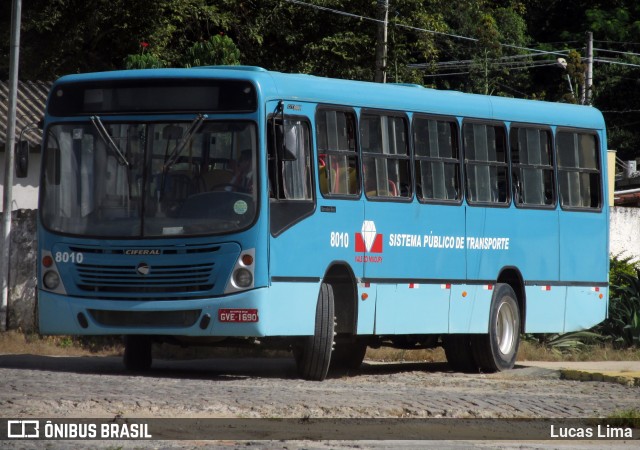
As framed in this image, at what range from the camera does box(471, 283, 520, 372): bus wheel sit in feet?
62.3

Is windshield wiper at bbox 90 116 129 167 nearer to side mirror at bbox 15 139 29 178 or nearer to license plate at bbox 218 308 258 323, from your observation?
side mirror at bbox 15 139 29 178

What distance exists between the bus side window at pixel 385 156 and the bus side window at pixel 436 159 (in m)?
0.25

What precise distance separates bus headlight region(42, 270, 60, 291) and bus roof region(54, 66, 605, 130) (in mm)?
2031

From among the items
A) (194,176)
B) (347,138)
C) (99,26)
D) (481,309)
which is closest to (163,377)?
(194,176)

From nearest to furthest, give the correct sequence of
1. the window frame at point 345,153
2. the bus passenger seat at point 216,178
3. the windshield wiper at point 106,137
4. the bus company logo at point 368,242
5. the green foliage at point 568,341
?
the bus passenger seat at point 216,178 → the windshield wiper at point 106,137 → the window frame at point 345,153 → the bus company logo at point 368,242 → the green foliage at point 568,341

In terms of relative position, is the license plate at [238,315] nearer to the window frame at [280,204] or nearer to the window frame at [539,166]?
the window frame at [280,204]

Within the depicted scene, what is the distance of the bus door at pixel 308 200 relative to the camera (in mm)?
15477

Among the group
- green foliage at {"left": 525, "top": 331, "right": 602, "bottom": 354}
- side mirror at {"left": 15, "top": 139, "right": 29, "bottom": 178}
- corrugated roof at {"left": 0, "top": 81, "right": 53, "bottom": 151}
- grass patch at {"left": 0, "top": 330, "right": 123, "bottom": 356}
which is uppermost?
corrugated roof at {"left": 0, "top": 81, "right": 53, "bottom": 151}

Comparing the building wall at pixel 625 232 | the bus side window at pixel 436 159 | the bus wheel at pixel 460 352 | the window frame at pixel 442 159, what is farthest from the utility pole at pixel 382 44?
the bus side window at pixel 436 159

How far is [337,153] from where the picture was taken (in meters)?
16.5

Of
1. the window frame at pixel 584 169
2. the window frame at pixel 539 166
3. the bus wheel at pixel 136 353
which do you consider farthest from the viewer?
the window frame at pixel 584 169

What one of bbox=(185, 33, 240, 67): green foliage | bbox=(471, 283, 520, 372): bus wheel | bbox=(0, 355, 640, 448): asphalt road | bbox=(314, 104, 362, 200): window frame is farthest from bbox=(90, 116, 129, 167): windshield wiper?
bbox=(185, 33, 240, 67): green foliage

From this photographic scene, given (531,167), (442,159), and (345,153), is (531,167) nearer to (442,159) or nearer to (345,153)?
(442,159)

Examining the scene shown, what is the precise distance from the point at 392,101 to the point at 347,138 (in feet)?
3.52
